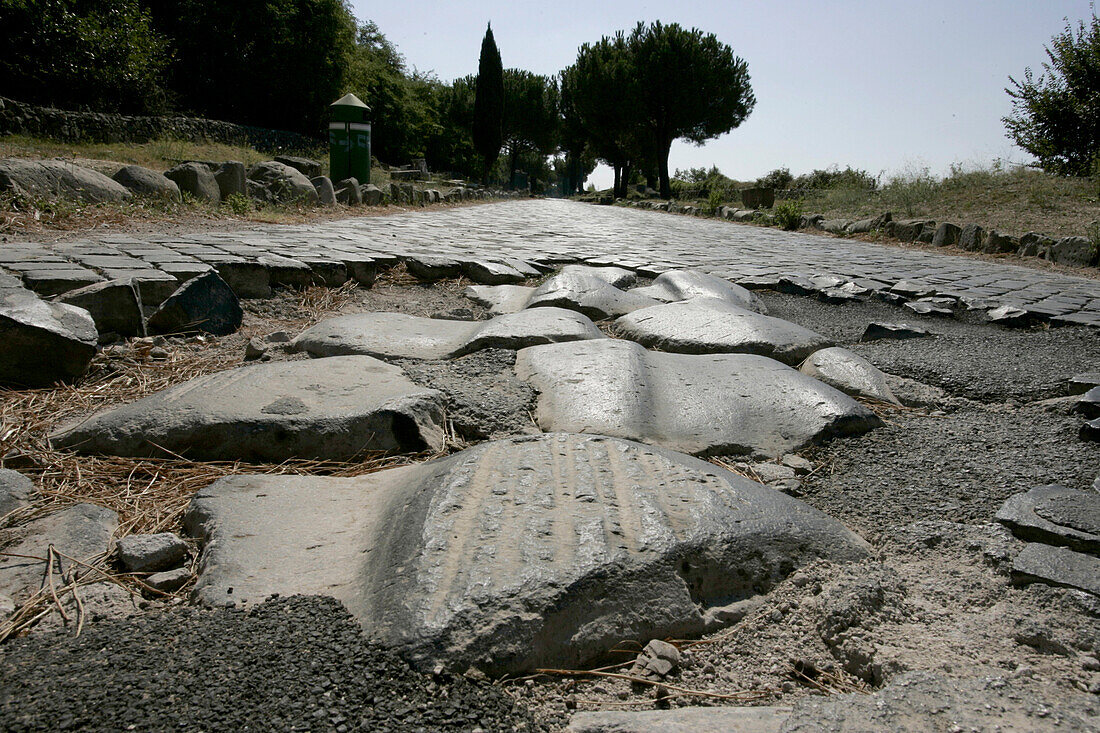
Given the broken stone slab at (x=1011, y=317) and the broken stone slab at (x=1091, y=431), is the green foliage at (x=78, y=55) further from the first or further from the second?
the broken stone slab at (x=1091, y=431)

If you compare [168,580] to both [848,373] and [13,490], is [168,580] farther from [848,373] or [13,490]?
[848,373]

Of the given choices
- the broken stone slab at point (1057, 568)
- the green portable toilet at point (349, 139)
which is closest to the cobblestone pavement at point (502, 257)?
the broken stone slab at point (1057, 568)

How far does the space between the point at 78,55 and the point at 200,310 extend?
12.8 meters

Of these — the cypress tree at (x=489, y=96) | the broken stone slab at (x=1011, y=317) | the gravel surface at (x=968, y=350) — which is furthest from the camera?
the cypress tree at (x=489, y=96)

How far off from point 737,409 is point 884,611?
3.17 feet

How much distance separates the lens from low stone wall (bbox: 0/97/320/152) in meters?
10.1

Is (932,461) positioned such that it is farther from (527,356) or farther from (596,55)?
(596,55)

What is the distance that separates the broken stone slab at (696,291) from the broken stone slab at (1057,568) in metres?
2.42

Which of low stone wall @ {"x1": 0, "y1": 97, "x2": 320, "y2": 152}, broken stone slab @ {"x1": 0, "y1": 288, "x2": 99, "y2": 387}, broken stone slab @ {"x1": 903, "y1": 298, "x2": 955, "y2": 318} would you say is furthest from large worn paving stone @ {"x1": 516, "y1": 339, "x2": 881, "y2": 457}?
low stone wall @ {"x1": 0, "y1": 97, "x2": 320, "y2": 152}

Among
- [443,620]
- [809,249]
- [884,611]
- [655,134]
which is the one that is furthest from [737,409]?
[655,134]

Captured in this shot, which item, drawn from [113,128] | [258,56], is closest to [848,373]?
[113,128]

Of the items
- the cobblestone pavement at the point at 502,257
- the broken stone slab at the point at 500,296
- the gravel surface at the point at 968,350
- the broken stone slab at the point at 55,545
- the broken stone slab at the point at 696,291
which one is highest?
the cobblestone pavement at the point at 502,257

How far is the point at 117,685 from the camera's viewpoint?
0.93 m

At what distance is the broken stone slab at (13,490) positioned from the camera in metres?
1.49
